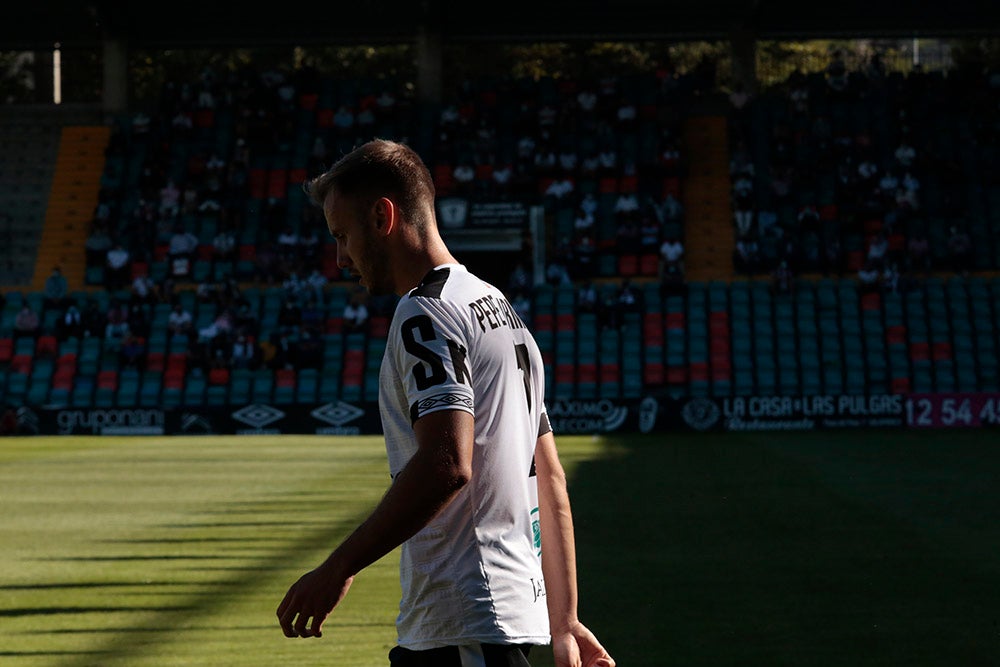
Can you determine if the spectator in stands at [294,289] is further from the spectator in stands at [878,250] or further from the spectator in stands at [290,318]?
the spectator in stands at [878,250]

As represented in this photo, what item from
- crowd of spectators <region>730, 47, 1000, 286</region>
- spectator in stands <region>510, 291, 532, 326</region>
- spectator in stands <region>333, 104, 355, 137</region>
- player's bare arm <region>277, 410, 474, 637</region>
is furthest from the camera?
spectator in stands <region>333, 104, 355, 137</region>

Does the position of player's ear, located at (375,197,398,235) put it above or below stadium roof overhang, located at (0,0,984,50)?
below

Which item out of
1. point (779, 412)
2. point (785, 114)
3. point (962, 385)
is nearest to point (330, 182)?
point (779, 412)

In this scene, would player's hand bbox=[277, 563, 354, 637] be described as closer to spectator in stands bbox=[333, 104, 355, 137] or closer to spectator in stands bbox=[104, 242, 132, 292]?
spectator in stands bbox=[104, 242, 132, 292]

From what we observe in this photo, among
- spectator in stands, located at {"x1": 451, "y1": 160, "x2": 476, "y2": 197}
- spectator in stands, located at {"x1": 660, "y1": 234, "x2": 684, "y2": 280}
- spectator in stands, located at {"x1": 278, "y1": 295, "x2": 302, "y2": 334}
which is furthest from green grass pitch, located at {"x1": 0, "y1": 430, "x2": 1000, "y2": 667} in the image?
spectator in stands, located at {"x1": 451, "y1": 160, "x2": 476, "y2": 197}

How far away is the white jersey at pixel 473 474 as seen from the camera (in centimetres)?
312

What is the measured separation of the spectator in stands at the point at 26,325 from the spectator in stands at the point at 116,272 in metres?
2.13

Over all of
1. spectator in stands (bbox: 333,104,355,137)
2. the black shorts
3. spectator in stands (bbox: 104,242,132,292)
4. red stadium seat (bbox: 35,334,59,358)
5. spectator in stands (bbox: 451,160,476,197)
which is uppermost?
spectator in stands (bbox: 333,104,355,137)

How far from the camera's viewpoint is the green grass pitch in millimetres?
8367

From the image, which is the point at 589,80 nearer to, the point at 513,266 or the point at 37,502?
the point at 513,266

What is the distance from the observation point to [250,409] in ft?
97.6

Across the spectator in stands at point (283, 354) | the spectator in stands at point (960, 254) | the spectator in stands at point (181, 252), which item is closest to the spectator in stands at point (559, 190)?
the spectator in stands at point (283, 354)

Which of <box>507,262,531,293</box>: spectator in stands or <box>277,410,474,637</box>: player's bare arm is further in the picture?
<box>507,262,531,293</box>: spectator in stands

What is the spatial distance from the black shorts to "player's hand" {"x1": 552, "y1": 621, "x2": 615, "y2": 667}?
35cm
